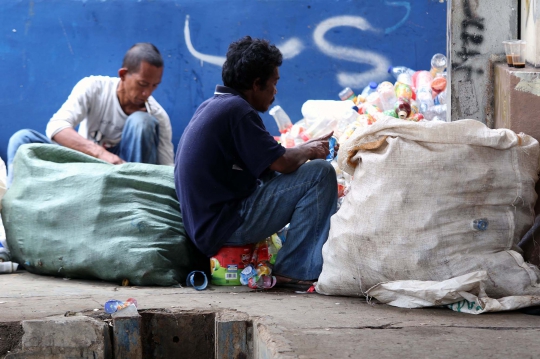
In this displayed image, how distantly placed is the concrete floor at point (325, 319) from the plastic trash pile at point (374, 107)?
1.99 metres

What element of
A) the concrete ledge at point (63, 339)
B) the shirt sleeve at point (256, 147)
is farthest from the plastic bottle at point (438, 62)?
the concrete ledge at point (63, 339)

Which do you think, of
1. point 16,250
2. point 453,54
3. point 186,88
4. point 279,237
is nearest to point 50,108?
point 186,88

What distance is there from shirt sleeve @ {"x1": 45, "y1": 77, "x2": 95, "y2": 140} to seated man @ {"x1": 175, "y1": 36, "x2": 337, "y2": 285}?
1460mm

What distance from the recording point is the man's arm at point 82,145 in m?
4.47

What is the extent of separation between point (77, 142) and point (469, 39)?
2.33 metres

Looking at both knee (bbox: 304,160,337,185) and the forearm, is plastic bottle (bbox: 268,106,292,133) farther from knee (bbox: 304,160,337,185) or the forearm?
knee (bbox: 304,160,337,185)

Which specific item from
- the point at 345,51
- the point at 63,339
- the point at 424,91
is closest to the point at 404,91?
the point at 424,91

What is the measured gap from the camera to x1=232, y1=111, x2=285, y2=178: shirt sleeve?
337cm

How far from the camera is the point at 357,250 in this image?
3.05 metres

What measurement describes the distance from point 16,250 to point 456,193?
2216 millimetres

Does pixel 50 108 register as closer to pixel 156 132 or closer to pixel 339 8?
pixel 156 132

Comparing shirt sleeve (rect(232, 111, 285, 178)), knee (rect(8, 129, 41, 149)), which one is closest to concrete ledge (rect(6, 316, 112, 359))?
shirt sleeve (rect(232, 111, 285, 178))

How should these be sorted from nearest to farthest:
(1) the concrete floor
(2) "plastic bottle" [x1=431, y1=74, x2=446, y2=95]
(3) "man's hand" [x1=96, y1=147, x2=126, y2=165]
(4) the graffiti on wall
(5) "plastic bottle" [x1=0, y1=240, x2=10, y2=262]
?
(1) the concrete floor → (5) "plastic bottle" [x1=0, y1=240, x2=10, y2=262] → (3) "man's hand" [x1=96, y1=147, x2=126, y2=165] → (2) "plastic bottle" [x1=431, y1=74, x2=446, y2=95] → (4) the graffiti on wall

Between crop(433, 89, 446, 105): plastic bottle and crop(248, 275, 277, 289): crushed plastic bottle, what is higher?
crop(433, 89, 446, 105): plastic bottle
